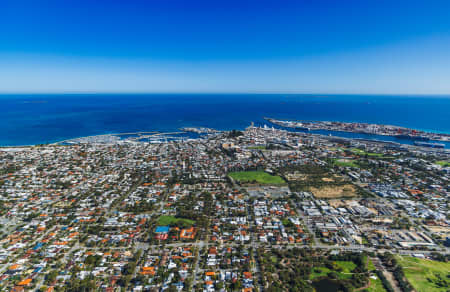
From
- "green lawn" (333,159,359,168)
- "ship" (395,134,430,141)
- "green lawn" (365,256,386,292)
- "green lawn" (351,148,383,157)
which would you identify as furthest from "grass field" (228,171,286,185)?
"ship" (395,134,430,141)

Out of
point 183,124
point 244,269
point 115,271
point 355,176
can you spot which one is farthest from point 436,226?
point 183,124

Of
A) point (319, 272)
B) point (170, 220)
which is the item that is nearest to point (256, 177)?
point (170, 220)

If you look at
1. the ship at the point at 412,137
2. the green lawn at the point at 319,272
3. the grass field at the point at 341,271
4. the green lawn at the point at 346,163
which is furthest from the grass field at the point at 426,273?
the ship at the point at 412,137

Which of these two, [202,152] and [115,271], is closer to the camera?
[115,271]

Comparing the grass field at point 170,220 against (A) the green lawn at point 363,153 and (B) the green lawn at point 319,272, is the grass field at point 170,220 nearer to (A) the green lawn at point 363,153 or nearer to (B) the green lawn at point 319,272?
(B) the green lawn at point 319,272

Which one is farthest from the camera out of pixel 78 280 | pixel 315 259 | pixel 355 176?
pixel 355 176

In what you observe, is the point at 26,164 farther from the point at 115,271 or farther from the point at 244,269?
the point at 244,269
